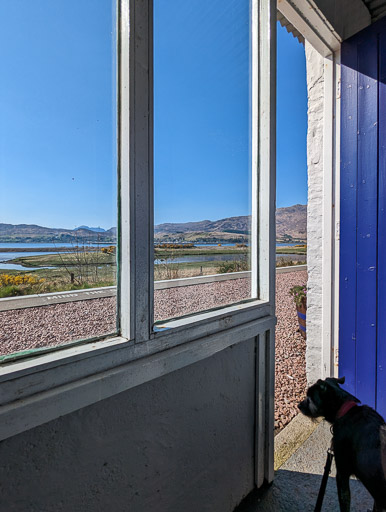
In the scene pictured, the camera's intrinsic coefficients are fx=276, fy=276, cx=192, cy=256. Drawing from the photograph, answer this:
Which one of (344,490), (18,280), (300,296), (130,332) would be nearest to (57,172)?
(18,280)

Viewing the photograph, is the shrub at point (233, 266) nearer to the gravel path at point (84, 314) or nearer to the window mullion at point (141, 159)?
the gravel path at point (84, 314)

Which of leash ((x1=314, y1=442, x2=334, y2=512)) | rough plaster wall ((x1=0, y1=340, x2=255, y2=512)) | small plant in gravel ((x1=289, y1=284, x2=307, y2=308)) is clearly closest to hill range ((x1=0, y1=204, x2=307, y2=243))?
rough plaster wall ((x1=0, y1=340, x2=255, y2=512))

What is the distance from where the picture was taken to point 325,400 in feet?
3.62

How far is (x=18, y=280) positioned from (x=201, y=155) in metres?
0.79

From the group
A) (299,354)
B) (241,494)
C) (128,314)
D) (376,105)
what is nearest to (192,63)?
(128,314)

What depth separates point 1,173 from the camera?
608mm

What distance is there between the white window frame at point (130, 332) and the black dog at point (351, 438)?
1.40ft

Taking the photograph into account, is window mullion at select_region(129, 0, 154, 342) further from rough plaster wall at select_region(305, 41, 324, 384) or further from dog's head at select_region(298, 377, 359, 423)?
rough plaster wall at select_region(305, 41, 324, 384)

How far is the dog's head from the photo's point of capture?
1.09 m

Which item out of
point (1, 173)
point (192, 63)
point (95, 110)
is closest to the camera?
point (1, 173)

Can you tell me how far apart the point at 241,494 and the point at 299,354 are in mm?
1825

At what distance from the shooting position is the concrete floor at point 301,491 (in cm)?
119

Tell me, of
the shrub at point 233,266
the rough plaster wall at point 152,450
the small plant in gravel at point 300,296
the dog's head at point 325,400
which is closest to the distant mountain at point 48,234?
the rough plaster wall at point 152,450

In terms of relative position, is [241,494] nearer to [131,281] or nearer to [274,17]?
[131,281]
